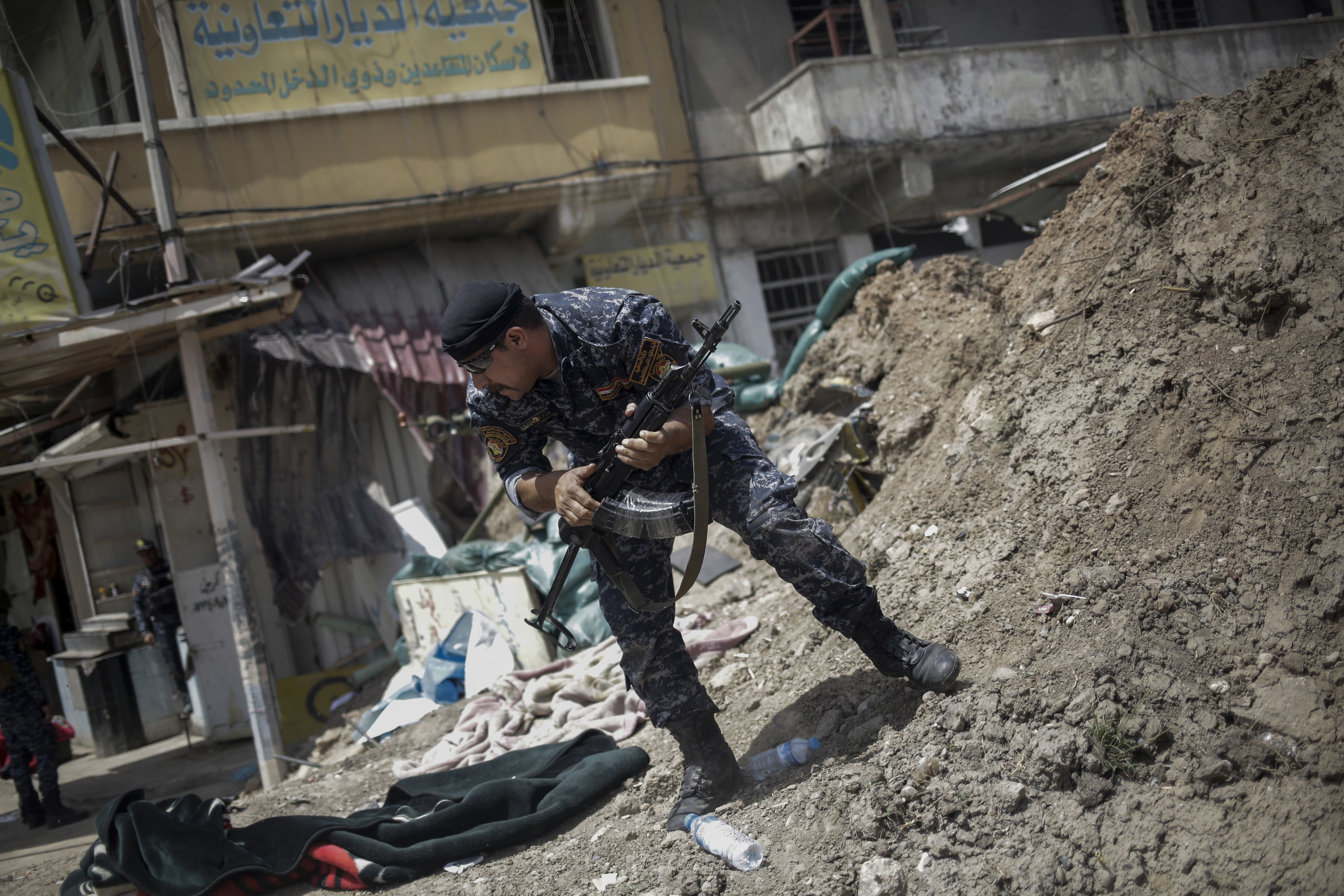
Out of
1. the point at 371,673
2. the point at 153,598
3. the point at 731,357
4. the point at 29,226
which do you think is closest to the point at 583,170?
the point at 731,357

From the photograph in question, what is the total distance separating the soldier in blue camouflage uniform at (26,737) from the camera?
5516 mm

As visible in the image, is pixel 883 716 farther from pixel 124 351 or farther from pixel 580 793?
pixel 124 351

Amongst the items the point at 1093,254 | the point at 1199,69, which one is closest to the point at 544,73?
the point at 1093,254

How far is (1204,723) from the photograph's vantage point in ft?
6.72

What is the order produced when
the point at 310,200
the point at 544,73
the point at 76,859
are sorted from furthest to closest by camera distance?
the point at 544,73 < the point at 310,200 < the point at 76,859

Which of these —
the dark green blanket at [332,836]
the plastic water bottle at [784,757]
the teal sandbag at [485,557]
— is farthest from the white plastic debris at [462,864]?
the teal sandbag at [485,557]

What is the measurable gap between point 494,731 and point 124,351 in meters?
3.77

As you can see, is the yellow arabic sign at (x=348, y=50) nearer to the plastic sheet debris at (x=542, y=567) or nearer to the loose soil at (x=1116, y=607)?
the plastic sheet debris at (x=542, y=567)

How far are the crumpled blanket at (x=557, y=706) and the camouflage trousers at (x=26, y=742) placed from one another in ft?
9.46

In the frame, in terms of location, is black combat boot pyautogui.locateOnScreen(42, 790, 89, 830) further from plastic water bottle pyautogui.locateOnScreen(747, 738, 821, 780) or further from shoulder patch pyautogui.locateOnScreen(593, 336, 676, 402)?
shoulder patch pyautogui.locateOnScreen(593, 336, 676, 402)

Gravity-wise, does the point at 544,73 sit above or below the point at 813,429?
above

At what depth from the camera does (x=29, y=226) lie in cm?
507

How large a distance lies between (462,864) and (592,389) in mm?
1631

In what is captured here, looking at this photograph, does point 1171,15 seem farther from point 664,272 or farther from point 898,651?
point 898,651
